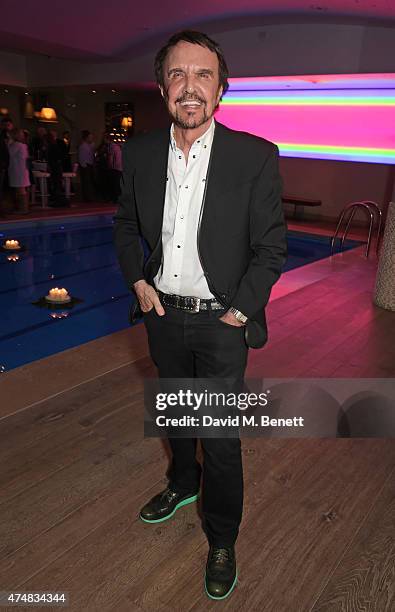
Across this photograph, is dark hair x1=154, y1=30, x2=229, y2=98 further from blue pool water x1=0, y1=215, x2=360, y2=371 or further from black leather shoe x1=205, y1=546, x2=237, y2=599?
blue pool water x1=0, y1=215, x2=360, y2=371

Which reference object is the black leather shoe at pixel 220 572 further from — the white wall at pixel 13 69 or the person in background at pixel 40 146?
the white wall at pixel 13 69

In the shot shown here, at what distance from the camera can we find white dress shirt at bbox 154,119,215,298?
1516mm

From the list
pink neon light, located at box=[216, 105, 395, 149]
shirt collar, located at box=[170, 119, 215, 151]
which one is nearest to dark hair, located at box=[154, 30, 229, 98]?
shirt collar, located at box=[170, 119, 215, 151]

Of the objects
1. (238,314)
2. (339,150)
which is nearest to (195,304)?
(238,314)

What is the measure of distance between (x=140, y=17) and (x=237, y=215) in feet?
27.2

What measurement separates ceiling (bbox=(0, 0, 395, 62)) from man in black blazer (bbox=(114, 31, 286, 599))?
258 inches

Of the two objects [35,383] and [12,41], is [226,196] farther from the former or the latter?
[12,41]

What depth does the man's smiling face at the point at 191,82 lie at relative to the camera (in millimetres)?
1402

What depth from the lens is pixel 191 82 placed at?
Result: 1.41 metres

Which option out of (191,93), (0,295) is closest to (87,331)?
(0,295)

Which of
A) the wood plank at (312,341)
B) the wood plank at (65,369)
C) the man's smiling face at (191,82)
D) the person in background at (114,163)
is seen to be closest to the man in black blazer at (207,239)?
the man's smiling face at (191,82)

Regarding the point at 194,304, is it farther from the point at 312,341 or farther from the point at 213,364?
the point at 312,341

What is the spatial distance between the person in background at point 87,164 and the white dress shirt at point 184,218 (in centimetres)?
999

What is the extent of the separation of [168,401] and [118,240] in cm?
69
